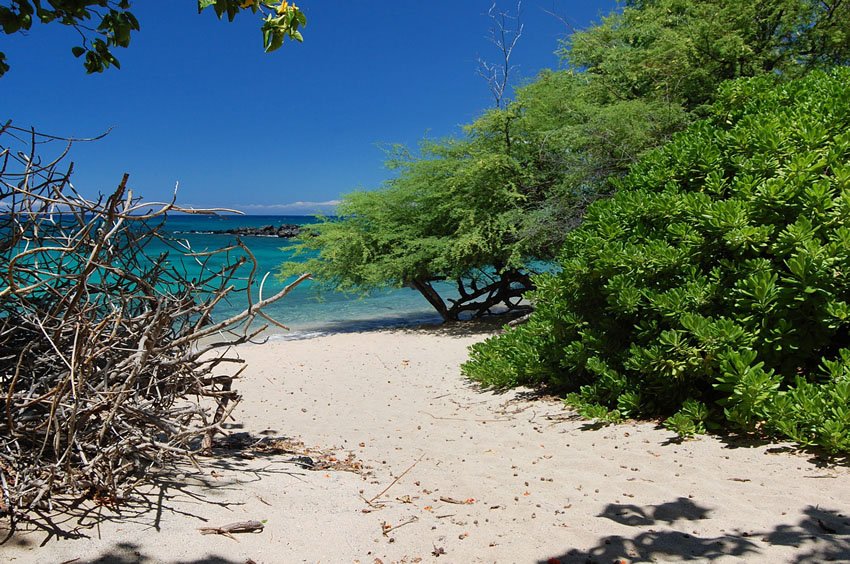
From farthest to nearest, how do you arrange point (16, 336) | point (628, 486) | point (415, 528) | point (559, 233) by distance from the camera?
point (559, 233)
point (628, 486)
point (16, 336)
point (415, 528)

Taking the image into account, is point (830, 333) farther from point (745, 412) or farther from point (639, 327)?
point (639, 327)

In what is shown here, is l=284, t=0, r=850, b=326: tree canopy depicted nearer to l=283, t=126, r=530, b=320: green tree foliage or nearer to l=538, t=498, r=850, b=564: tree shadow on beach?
l=283, t=126, r=530, b=320: green tree foliage

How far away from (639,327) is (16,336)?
4.73 meters

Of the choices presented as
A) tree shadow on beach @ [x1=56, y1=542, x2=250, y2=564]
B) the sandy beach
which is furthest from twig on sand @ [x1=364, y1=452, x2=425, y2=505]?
tree shadow on beach @ [x1=56, y1=542, x2=250, y2=564]

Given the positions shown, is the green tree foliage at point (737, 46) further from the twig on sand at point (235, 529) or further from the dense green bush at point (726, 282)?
→ the twig on sand at point (235, 529)

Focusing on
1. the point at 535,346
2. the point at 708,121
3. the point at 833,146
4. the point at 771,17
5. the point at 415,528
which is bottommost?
the point at 415,528

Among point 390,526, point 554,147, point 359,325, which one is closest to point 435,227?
point 554,147

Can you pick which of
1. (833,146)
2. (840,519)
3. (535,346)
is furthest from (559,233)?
(840,519)

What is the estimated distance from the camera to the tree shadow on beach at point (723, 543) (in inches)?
120

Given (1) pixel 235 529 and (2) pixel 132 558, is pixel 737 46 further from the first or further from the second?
(2) pixel 132 558

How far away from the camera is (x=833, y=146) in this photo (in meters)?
5.39

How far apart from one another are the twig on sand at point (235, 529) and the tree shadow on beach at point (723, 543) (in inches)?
59.4

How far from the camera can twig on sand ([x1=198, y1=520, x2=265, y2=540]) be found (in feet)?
10.8

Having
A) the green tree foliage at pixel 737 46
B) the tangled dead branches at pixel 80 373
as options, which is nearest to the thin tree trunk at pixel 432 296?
the green tree foliage at pixel 737 46
